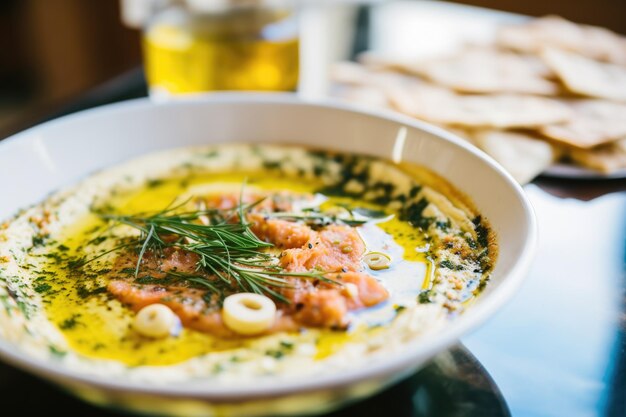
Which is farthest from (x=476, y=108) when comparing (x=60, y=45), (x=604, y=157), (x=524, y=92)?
(x=60, y=45)

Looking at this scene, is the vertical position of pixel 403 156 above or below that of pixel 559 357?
above

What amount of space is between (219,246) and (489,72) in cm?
181

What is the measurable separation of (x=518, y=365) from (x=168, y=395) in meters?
0.83

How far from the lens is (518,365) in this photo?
59.9 inches

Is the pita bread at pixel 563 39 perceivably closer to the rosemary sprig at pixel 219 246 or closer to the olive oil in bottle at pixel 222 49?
the olive oil in bottle at pixel 222 49

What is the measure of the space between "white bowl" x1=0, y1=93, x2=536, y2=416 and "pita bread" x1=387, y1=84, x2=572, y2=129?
457 mm

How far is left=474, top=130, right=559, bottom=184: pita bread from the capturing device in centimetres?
226

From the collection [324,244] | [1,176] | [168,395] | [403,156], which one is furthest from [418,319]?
[1,176]

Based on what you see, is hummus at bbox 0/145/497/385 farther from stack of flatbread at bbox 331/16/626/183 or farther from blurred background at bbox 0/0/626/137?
blurred background at bbox 0/0/626/137

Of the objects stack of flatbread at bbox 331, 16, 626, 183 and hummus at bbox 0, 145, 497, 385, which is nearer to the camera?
hummus at bbox 0, 145, 497, 385

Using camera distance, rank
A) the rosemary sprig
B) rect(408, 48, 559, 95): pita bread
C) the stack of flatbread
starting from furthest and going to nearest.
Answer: rect(408, 48, 559, 95): pita bread < the stack of flatbread < the rosemary sprig

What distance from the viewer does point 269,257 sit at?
65.9 inches

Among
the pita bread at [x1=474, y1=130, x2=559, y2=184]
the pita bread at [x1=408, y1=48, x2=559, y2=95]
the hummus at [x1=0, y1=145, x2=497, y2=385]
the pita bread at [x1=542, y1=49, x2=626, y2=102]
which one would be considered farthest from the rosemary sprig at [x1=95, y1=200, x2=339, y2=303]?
the pita bread at [x1=542, y1=49, x2=626, y2=102]

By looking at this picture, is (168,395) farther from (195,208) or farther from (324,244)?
(195,208)
